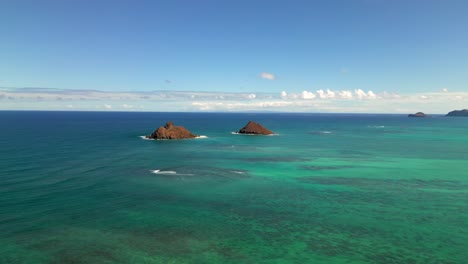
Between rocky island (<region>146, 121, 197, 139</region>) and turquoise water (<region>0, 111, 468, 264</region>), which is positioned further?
rocky island (<region>146, 121, 197, 139</region>)

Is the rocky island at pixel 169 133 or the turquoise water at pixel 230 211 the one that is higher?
the rocky island at pixel 169 133

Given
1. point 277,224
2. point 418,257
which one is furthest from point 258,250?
point 418,257

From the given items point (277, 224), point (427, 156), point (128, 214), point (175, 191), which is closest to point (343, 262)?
point (277, 224)

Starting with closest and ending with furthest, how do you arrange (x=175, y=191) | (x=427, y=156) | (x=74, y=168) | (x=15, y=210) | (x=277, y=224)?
(x=277, y=224) → (x=15, y=210) → (x=175, y=191) → (x=74, y=168) → (x=427, y=156)

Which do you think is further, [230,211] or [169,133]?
[169,133]

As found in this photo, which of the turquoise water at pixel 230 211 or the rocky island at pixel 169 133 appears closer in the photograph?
the turquoise water at pixel 230 211

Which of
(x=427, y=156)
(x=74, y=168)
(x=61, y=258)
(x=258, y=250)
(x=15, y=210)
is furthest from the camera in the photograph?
(x=427, y=156)

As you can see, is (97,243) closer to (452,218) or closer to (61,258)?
(61,258)

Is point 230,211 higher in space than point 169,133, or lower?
lower

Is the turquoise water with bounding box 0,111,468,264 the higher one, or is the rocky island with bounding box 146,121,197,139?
the rocky island with bounding box 146,121,197,139

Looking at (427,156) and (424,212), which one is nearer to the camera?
(424,212)
